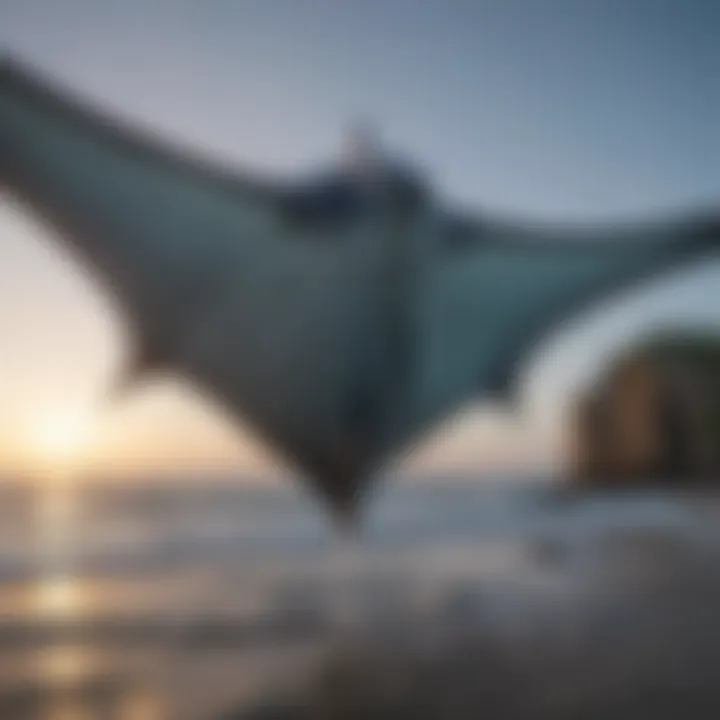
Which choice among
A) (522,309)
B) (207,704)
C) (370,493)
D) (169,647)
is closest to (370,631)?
(169,647)

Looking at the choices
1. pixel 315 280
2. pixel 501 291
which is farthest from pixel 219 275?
pixel 501 291

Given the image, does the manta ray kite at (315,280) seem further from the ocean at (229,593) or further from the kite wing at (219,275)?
the ocean at (229,593)

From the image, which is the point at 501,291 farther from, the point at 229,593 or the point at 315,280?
the point at 229,593

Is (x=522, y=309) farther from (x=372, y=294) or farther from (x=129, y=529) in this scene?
(x=129, y=529)

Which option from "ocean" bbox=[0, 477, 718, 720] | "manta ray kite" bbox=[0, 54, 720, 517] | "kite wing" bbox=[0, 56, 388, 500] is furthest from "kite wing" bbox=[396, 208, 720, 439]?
"ocean" bbox=[0, 477, 718, 720]

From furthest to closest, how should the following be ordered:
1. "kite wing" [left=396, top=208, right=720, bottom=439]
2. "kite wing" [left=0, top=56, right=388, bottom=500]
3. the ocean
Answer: the ocean → "kite wing" [left=396, top=208, right=720, bottom=439] → "kite wing" [left=0, top=56, right=388, bottom=500]

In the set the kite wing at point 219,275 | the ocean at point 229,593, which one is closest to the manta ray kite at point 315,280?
the kite wing at point 219,275

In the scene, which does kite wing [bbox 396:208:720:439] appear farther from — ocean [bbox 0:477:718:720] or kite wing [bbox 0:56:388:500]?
ocean [bbox 0:477:718:720]

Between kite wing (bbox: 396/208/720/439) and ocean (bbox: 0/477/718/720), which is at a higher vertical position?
kite wing (bbox: 396/208/720/439)
